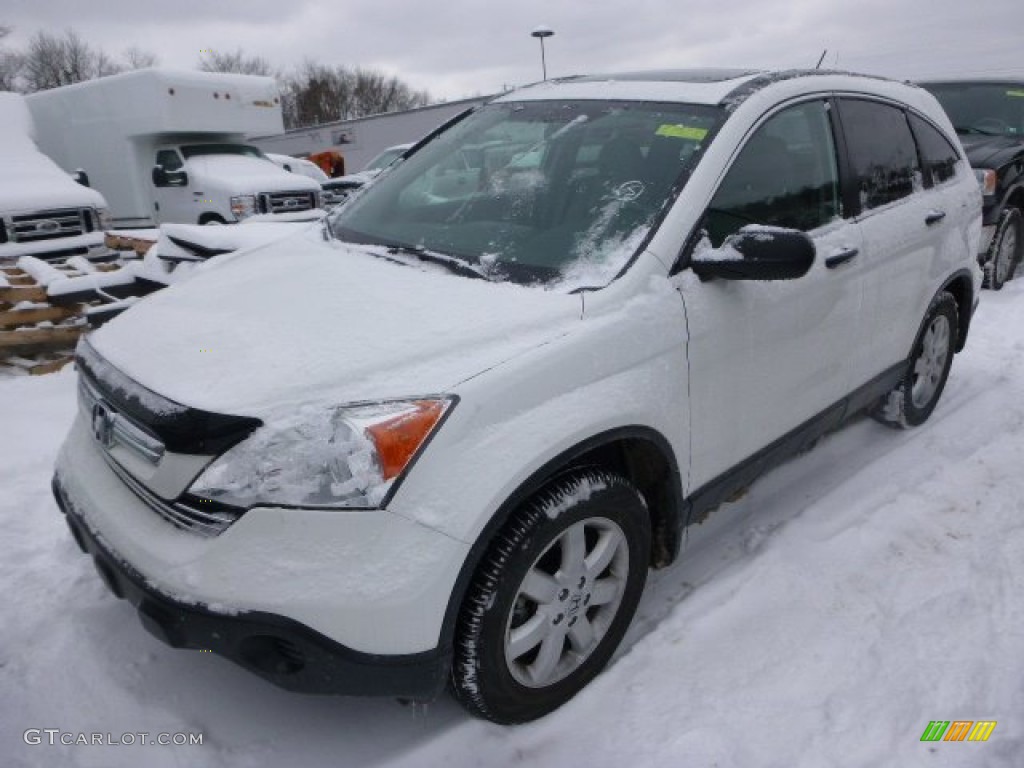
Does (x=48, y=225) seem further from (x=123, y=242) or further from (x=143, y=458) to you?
(x=143, y=458)

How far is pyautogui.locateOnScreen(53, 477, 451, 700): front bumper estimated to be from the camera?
1793 millimetres

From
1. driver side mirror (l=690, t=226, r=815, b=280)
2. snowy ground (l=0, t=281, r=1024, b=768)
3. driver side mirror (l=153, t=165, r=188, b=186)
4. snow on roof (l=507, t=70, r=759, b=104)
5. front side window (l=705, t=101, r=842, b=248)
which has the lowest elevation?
snowy ground (l=0, t=281, r=1024, b=768)

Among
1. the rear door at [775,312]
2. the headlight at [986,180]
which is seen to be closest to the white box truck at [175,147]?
the headlight at [986,180]

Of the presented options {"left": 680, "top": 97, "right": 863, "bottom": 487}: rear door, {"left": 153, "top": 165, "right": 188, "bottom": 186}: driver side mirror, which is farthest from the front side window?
{"left": 153, "top": 165, "right": 188, "bottom": 186}: driver side mirror

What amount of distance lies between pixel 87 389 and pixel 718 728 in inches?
85.4

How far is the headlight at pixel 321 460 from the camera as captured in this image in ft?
5.82

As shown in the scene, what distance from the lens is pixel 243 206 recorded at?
10703mm

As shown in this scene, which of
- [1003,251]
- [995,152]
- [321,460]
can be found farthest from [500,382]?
[1003,251]

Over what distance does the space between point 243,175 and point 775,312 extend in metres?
10.3

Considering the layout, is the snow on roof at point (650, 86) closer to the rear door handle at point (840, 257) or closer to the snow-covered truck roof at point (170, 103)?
the rear door handle at point (840, 257)

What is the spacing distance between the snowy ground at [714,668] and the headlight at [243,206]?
26.1 feet

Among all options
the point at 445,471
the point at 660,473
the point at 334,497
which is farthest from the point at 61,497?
the point at 660,473

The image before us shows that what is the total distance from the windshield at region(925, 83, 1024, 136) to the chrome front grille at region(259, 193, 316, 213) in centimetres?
846

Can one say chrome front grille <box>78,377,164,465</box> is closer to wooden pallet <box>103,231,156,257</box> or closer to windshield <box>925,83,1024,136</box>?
wooden pallet <box>103,231,156,257</box>
